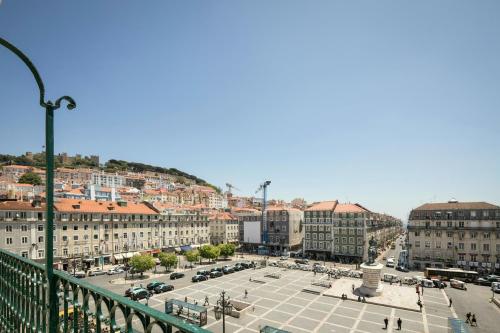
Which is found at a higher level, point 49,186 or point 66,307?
point 49,186

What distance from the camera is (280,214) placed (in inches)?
3425

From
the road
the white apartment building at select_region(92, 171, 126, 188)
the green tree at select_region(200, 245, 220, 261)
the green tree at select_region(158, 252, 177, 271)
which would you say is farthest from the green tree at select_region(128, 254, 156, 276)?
the white apartment building at select_region(92, 171, 126, 188)

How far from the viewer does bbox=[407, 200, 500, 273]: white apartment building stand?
56.5 metres

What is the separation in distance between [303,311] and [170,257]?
28978mm

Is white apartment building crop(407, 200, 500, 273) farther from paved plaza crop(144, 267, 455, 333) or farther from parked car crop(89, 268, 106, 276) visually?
parked car crop(89, 268, 106, 276)

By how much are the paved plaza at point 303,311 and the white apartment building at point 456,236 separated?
699 inches

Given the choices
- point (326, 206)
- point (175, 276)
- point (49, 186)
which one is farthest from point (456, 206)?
point (49, 186)

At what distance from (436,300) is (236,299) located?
26283 millimetres

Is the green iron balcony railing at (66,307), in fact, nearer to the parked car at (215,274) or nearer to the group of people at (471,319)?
the group of people at (471,319)

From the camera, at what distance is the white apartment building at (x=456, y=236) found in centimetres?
5650

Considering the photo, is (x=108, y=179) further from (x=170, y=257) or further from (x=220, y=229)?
(x=170, y=257)

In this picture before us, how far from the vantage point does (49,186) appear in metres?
5.09

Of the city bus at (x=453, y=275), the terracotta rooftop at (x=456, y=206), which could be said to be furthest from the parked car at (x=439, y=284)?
the terracotta rooftop at (x=456, y=206)

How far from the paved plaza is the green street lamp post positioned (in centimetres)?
2681
